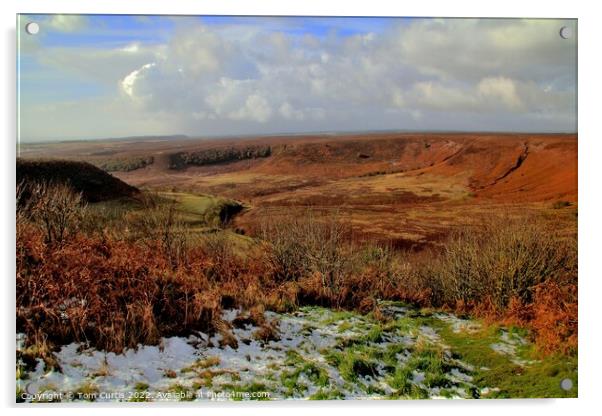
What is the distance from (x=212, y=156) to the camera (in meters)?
5.67

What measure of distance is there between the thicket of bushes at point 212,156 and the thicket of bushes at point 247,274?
1.72ft

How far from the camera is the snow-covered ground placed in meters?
4.25

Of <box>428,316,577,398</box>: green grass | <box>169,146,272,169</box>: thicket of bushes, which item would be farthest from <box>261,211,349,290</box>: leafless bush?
<box>428,316,577,398</box>: green grass

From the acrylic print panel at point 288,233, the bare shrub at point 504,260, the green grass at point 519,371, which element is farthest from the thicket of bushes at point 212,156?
the green grass at point 519,371

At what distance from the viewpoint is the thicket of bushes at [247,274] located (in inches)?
176

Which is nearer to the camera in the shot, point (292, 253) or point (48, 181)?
point (48, 181)

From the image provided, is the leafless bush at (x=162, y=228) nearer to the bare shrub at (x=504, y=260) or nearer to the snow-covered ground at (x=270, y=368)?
the snow-covered ground at (x=270, y=368)

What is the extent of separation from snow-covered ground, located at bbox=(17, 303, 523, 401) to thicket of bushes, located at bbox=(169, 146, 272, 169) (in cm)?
173

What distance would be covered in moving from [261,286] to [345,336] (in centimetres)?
104

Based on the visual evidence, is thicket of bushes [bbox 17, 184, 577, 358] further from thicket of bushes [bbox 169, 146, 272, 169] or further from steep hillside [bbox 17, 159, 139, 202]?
thicket of bushes [bbox 169, 146, 272, 169]

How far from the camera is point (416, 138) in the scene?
18.7 ft

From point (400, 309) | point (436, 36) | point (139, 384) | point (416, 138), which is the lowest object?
point (139, 384)

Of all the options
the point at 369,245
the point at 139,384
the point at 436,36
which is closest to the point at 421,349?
the point at 369,245

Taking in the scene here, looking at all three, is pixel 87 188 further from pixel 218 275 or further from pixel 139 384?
pixel 139 384
